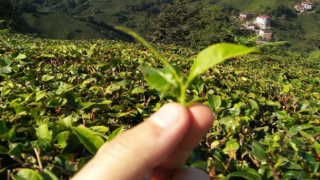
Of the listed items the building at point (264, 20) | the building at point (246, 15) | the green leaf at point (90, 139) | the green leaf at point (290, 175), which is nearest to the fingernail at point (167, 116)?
the green leaf at point (90, 139)

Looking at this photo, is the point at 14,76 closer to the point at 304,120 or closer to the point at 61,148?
the point at 61,148

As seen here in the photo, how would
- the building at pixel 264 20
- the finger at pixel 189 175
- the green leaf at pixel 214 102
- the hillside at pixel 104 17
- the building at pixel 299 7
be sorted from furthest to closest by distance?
the building at pixel 299 7
the building at pixel 264 20
the hillside at pixel 104 17
the green leaf at pixel 214 102
the finger at pixel 189 175

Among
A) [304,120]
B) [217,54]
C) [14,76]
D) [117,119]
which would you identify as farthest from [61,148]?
[304,120]

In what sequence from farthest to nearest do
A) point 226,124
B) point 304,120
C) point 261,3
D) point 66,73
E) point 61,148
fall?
point 261,3, point 66,73, point 304,120, point 226,124, point 61,148

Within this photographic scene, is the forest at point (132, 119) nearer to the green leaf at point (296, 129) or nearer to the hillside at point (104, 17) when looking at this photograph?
the green leaf at point (296, 129)

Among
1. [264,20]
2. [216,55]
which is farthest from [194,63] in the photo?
[264,20]

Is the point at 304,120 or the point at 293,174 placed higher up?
the point at 293,174

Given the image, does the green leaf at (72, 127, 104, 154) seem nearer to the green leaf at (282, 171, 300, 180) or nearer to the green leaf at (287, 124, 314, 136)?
the green leaf at (282, 171, 300, 180)

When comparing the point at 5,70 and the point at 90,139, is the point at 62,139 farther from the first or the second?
the point at 5,70
